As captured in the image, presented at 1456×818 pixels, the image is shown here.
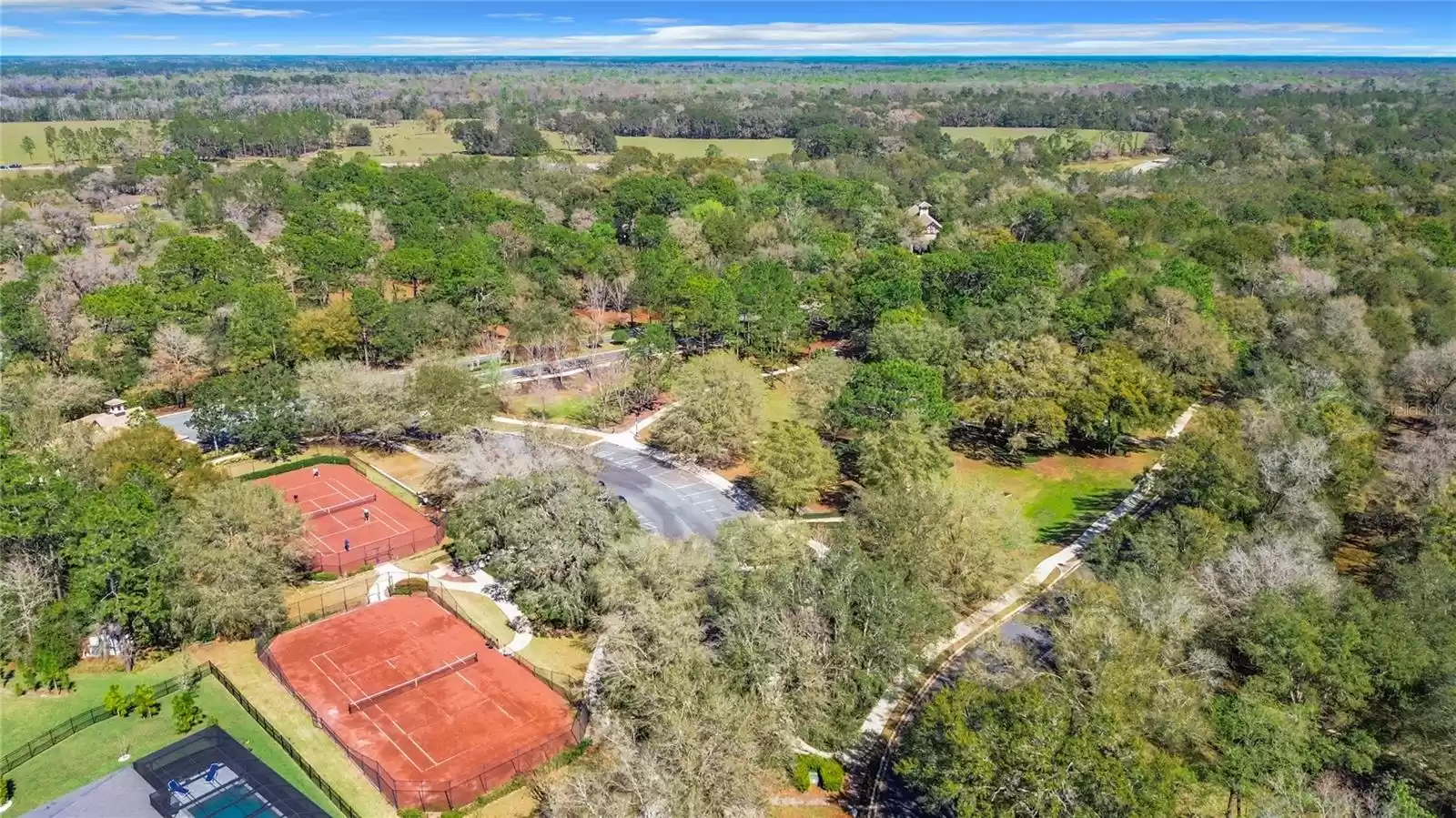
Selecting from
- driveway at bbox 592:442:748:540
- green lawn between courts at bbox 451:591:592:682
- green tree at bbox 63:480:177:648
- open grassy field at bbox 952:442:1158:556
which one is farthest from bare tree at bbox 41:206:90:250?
open grassy field at bbox 952:442:1158:556

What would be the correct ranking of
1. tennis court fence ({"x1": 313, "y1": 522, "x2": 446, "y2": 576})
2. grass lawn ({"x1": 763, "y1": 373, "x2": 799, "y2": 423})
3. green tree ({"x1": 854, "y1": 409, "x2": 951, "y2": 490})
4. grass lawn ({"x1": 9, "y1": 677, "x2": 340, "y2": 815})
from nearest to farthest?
grass lawn ({"x1": 9, "y1": 677, "x2": 340, "y2": 815}), tennis court fence ({"x1": 313, "y1": 522, "x2": 446, "y2": 576}), green tree ({"x1": 854, "y1": 409, "x2": 951, "y2": 490}), grass lawn ({"x1": 763, "y1": 373, "x2": 799, "y2": 423})

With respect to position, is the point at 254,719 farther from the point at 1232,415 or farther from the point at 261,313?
the point at 1232,415

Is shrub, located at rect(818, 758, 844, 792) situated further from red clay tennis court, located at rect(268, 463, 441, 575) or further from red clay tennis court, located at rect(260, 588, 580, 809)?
red clay tennis court, located at rect(268, 463, 441, 575)

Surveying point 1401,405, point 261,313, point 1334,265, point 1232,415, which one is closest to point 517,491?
point 261,313

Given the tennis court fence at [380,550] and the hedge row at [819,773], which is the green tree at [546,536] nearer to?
the tennis court fence at [380,550]

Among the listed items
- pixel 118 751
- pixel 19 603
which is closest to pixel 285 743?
pixel 118 751

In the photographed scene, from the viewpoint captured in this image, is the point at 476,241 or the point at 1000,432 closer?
the point at 1000,432

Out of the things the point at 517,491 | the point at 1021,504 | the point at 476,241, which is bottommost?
the point at 1021,504

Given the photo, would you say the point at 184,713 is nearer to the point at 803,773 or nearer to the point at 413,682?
the point at 413,682
